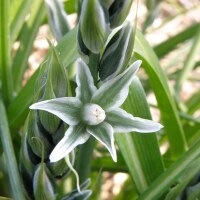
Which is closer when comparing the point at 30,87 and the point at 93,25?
the point at 93,25

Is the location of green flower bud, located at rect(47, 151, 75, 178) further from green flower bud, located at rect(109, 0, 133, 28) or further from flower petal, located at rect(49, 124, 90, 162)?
green flower bud, located at rect(109, 0, 133, 28)

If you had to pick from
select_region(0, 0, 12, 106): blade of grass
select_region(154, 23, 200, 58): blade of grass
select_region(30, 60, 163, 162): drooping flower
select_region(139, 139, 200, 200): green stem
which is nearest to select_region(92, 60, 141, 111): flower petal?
select_region(30, 60, 163, 162): drooping flower

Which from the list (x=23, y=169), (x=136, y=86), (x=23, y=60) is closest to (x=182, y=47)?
(x=23, y=60)

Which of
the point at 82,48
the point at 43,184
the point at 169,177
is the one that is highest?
the point at 82,48

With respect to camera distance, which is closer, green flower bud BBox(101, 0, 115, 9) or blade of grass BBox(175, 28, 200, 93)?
green flower bud BBox(101, 0, 115, 9)

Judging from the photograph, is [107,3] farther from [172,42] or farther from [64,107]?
[172,42]

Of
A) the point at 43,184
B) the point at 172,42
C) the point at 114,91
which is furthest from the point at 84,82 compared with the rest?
the point at 172,42
